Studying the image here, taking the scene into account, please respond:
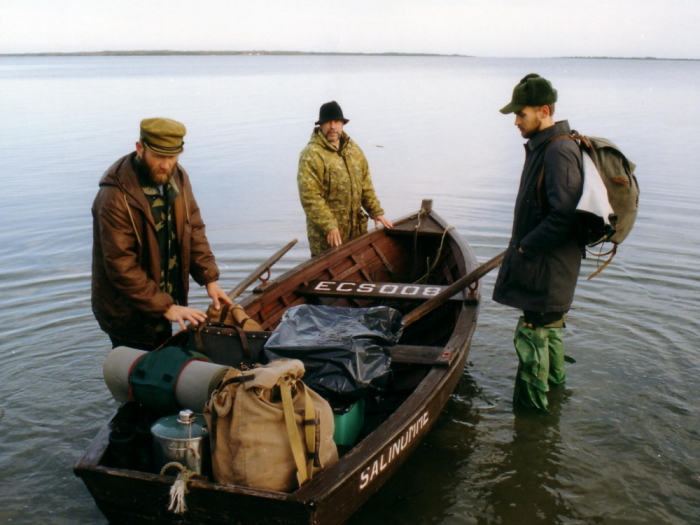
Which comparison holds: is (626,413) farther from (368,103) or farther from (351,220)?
(368,103)

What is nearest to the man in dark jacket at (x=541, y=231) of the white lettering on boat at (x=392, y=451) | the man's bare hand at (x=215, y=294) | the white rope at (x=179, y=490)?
the white lettering on boat at (x=392, y=451)

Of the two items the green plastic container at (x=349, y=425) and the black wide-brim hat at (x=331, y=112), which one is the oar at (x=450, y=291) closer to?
the green plastic container at (x=349, y=425)

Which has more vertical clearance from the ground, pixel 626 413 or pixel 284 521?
Result: pixel 284 521

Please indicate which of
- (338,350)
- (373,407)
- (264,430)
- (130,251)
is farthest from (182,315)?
(373,407)

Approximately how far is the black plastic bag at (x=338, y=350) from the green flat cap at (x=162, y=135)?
1314 mm

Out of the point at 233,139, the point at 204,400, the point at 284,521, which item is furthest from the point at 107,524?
the point at 233,139

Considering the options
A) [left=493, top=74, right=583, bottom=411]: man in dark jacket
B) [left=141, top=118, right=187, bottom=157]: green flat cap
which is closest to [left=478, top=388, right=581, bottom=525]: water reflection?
[left=493, top=74, right=583, bottom=411]: man in dark jacket

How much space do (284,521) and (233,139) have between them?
65.0 ft

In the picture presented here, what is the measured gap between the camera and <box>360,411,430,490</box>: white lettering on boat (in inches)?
135

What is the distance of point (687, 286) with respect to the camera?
805cm

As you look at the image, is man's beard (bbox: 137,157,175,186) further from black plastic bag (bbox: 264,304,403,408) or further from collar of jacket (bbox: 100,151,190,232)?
black plastic bag (bbox: 264,304,403,408)

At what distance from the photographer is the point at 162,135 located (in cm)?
366

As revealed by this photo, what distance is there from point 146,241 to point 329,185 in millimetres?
2844

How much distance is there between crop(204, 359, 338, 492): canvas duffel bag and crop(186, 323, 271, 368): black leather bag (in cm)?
113
